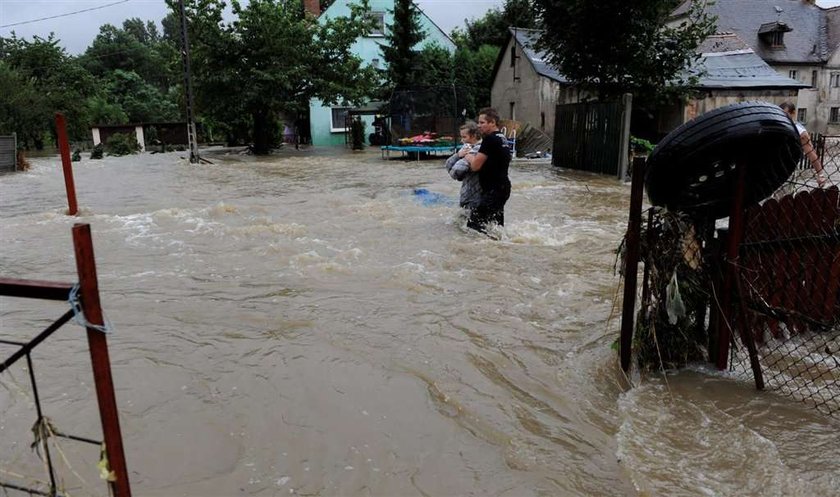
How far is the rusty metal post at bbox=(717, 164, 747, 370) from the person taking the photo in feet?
10.8

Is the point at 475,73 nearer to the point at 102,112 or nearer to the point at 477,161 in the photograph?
the point at 102,112

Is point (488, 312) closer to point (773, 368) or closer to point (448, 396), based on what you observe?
point (448, 396)

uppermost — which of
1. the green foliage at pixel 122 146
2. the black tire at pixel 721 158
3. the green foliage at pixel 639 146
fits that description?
the black tire at pixel 721 158

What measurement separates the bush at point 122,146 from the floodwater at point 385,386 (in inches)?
1056

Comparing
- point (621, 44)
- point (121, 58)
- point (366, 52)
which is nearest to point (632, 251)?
point (621, 44)

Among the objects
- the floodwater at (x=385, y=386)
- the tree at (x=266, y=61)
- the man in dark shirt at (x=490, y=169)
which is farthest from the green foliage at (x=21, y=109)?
the man in dark shirt at (x=490, y=169)

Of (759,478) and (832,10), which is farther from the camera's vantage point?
(832,10)

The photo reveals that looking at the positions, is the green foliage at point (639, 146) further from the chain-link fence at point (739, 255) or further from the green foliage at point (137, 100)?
the green foliage at point (137, 100)

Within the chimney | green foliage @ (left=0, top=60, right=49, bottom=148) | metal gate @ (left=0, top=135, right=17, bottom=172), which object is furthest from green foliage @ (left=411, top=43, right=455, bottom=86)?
green foliage @ (left=0, top=60, right=49, bottom=148)

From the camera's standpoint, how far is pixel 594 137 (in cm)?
1642

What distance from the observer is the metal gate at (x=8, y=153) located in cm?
2002

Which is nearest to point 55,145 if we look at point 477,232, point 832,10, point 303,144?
point 303,144

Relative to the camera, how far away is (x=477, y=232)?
7898 mm

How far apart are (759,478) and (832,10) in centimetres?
4662
